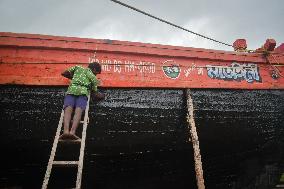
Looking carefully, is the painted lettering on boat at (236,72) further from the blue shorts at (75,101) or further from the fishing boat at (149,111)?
the blue shorts at (75,101)

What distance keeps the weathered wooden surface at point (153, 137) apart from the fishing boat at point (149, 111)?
0.02 meters

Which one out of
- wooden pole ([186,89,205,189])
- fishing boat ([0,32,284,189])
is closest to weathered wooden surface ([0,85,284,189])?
fishing boat ([0,32,284,189])

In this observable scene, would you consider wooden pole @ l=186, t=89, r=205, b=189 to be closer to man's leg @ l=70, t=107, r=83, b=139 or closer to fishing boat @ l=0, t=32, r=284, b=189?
fishing boat @ l=0, t=32, r=284, b=189

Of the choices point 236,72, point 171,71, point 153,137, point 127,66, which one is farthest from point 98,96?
point 236,72

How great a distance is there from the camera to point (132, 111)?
436cm

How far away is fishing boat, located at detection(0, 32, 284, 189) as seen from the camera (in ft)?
12.9

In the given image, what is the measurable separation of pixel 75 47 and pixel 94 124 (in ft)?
4.17

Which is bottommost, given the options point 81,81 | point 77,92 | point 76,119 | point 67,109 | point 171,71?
point 76,119

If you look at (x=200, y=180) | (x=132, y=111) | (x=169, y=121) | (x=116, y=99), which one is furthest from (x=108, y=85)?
(x=200, y=180)

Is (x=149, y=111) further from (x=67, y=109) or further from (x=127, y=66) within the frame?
(x=67, y=109)

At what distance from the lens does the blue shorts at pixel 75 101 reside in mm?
3754

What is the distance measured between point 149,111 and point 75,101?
1.25m

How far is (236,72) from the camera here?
17.2ft

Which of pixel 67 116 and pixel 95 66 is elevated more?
pixel 95 66
